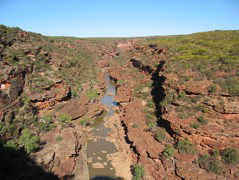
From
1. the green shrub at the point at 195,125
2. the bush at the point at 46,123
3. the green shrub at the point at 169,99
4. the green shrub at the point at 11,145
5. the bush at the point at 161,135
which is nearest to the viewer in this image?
the green shrub at the point at 195,125

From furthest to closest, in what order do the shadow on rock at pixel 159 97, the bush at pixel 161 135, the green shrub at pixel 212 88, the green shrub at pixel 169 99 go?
1. the green shrub at pixel 169 99
2. the shadow on rock at pixel 159 97
3. the bush at pixel 161 135
4. the green shrub at pixel 212 88

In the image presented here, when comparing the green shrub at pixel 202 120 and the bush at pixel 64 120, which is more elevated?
the green shrub at pixel 202 120

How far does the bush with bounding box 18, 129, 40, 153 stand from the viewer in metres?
18.3

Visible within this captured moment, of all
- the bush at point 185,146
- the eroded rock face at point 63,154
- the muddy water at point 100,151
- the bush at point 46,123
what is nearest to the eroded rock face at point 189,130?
the bush at point 185,146

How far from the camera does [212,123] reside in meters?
16.8

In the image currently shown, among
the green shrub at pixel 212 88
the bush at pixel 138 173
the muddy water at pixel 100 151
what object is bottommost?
the muddy water at pixel 100 151

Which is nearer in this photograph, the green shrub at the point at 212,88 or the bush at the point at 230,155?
the bush at the point at 230,155

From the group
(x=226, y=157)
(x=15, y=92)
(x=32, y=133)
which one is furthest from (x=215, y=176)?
(x=15, y=92)

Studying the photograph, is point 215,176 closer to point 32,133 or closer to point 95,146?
point 95,146

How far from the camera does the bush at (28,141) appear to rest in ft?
60.1

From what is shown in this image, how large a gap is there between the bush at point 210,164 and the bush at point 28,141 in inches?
725

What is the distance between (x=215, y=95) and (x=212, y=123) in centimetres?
365

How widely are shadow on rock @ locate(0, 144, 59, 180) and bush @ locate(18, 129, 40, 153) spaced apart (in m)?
0.76

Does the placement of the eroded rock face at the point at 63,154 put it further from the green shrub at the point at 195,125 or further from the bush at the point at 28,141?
the green shrub at the point at 195,125
